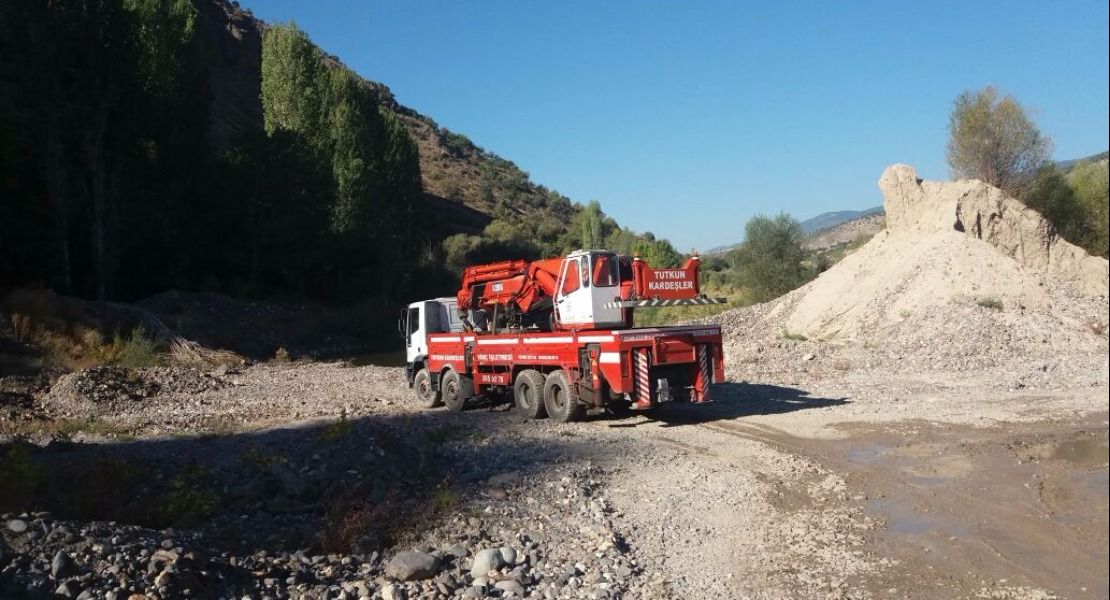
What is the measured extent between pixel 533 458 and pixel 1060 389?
12.0 metres

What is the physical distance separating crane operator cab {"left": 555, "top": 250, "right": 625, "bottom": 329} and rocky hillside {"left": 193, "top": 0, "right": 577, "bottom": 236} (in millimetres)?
52422

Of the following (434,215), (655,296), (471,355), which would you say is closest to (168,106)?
(471,355)

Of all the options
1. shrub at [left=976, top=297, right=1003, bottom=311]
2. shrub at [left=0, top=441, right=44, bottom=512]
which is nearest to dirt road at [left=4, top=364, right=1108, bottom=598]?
shrub at [left=0, top=441, right=44, bottom=512]

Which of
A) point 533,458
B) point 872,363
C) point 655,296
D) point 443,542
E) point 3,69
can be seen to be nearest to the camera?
point 443,542

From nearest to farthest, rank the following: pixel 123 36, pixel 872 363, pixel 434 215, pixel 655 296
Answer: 1. pixel 655 296
2. pixel 872 363
3. pixel 123 36
4. pixel 434 215

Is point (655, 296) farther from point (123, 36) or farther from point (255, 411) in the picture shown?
point (123, 36)

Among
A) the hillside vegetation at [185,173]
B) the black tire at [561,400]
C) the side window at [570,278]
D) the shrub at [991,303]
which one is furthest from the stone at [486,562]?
the hillside vegetation at [185,173]

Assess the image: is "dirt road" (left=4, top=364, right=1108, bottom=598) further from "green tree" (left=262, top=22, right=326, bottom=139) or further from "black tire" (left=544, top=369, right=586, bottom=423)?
"green tree" (left=262, top=22, right=326, bottom=139)

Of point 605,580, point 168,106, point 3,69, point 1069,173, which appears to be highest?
point 3,69

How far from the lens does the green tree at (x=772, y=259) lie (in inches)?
1785

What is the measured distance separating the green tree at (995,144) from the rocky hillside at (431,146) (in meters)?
44.7

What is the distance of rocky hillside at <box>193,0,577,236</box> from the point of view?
81.0m

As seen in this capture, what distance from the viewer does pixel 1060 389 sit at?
15.9m

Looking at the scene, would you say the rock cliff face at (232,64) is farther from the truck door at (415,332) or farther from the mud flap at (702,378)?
the mud flap at (702,378)
